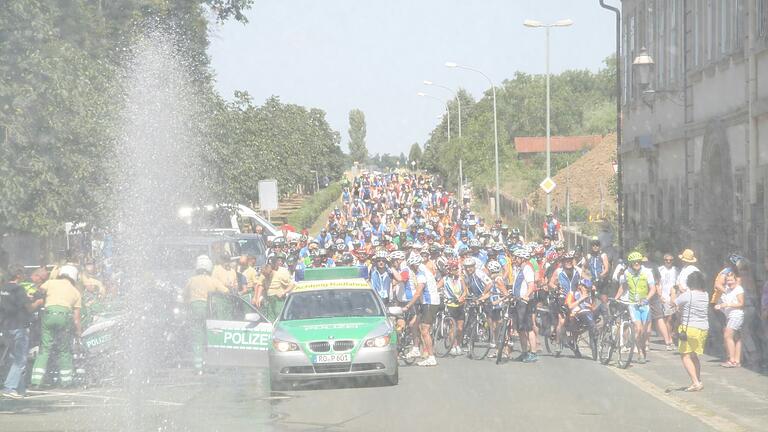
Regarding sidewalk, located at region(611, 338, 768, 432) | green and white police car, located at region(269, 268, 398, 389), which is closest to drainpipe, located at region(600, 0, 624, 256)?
sidewalk, located at region(611, 338, 768, 432)

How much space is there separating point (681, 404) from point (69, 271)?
893cm

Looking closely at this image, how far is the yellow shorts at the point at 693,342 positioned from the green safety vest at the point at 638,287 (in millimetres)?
4099

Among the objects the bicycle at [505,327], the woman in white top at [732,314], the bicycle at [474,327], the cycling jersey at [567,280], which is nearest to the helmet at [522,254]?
the bicycle at [505,327]

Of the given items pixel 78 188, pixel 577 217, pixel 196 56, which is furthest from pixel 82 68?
pixel 577 217

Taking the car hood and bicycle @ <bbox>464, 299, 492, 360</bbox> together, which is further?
bicycle @ <bbox>464, 299, 492, 360</bbox>

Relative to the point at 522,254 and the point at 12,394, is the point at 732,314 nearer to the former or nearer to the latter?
the point at 522,254

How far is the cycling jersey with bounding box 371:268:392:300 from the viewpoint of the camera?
23.7m

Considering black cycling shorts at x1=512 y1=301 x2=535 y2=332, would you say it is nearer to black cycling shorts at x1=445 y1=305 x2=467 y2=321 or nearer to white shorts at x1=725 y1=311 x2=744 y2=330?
black cycling shorts at x1=445 y1=305 x2=467 y2=321

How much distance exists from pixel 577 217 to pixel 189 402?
2138 inches

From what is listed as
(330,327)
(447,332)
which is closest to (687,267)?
(447,332)

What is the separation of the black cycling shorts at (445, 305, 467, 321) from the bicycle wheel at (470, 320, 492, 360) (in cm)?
29

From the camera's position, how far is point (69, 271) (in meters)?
18.5

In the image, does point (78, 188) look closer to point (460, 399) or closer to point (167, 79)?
point (167, 79)

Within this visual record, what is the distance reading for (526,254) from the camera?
68.4 feet
